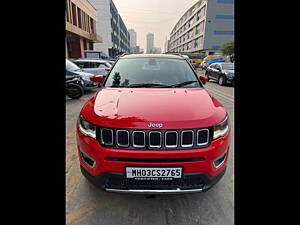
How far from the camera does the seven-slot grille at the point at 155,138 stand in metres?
1.48

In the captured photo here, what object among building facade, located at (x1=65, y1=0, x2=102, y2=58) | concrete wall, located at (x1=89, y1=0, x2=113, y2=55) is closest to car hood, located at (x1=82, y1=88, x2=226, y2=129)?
building facade, located at (x1=65, y1=0, x2=102, y2=58)

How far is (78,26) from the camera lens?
2447cm

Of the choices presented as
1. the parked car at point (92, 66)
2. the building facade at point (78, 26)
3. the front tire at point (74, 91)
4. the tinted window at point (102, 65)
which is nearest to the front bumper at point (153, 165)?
the front tire at point (74, 91)

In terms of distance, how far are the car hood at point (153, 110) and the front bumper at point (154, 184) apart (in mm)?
462

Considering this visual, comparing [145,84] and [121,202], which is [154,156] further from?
[145,84]

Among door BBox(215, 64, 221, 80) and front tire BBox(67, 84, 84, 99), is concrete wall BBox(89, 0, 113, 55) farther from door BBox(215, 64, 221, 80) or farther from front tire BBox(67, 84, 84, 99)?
front tire BBox(67, 84, 84, 99)

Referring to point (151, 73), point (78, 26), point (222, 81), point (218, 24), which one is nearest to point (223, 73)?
point (222, 81)

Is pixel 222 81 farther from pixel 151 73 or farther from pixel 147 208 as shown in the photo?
pixel 147 208

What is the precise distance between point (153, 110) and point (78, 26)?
2801cm

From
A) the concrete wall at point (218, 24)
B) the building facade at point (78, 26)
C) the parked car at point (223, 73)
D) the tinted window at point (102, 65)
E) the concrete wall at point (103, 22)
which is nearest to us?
the tinted window at point (102, 65)

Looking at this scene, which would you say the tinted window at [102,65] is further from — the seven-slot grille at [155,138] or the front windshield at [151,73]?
the seven-slot grille at [155,138]

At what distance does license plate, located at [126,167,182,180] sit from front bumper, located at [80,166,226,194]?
0.18 ft
